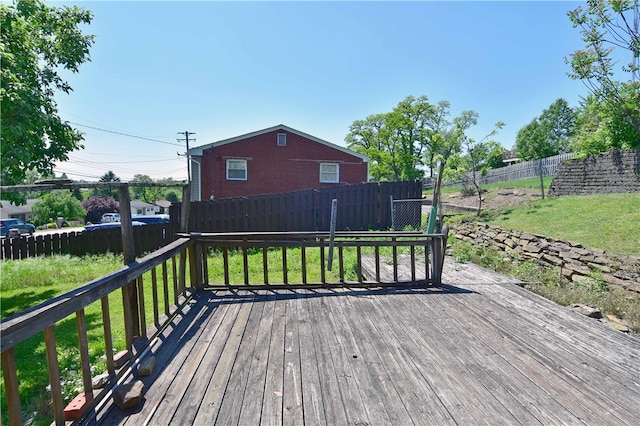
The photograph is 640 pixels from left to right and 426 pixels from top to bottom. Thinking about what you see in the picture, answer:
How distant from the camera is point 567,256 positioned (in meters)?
6.22

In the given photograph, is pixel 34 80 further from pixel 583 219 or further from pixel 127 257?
pixel 583 219

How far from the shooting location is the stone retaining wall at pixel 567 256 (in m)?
5.25

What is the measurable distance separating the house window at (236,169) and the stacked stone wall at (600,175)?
42.4 ft

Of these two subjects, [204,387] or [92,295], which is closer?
[92,295]

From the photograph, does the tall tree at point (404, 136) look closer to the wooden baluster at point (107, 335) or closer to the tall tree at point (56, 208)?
the wooden baluster at point (107, 335)

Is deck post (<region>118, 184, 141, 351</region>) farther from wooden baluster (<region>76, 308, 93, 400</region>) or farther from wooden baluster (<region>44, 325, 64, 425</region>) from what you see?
wooden baluster (<region>44, 325, 64, 425</region>)

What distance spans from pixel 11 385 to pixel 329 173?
1553cm

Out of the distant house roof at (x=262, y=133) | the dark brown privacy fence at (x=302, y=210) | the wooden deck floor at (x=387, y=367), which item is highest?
the distant house roof at (x=262, y=133)

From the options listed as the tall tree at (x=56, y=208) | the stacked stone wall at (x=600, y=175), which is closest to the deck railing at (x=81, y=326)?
the stacked stone wall at (x=600, y=175)

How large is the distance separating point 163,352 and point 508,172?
25.4 m

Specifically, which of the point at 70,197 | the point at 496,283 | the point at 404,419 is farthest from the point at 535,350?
the point at 70,197

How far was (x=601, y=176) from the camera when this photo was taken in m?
11.5

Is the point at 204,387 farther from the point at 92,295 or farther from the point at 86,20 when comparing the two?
the point at 86,20

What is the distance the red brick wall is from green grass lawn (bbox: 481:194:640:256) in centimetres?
751
